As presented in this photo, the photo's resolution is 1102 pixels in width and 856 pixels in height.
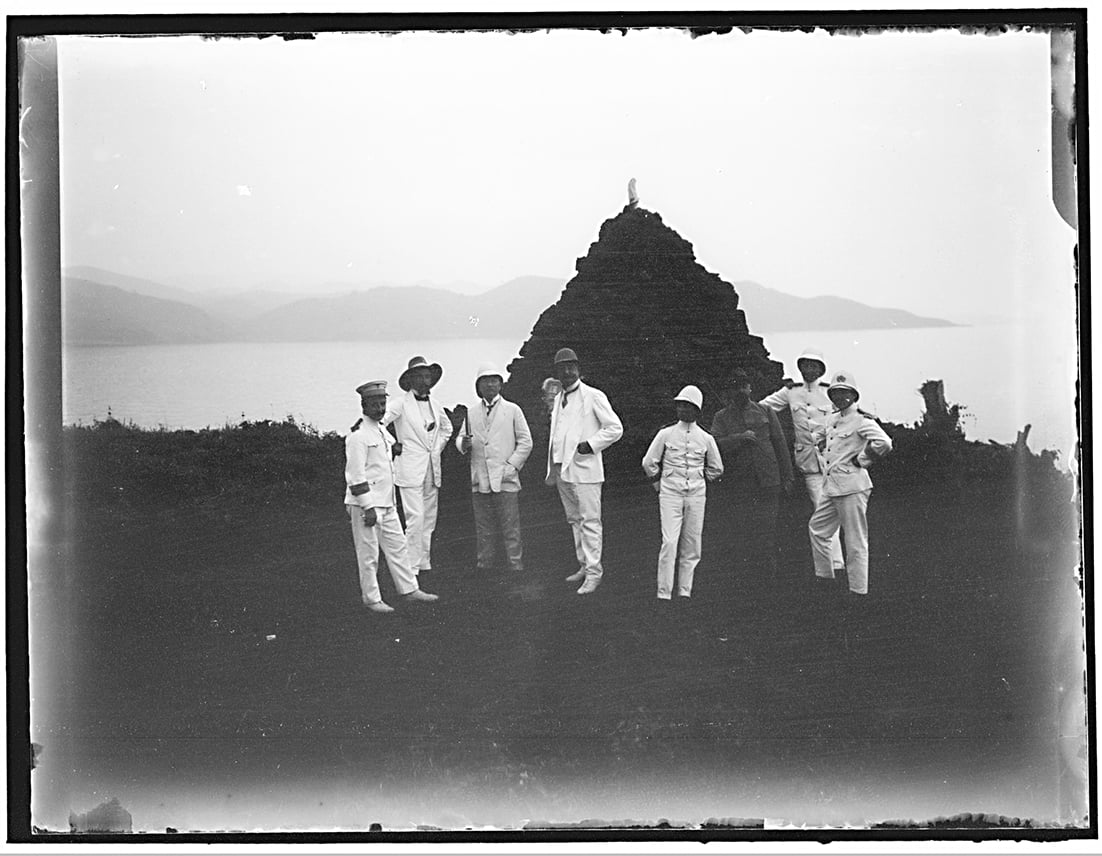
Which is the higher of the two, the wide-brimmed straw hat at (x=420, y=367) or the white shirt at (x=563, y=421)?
the wide-brimmed straw hat at (x=420, y=367)

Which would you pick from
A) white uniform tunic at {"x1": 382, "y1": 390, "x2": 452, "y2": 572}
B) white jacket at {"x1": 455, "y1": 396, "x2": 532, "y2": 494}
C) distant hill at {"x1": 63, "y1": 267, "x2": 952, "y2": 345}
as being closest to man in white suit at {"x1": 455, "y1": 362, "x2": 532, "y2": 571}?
white jacket at {"x1": 455, "y1": 396, "x2": 532, "y2": 494}

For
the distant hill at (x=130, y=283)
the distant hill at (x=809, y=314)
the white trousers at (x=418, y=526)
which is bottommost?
the white trousers at (x=418, y=526)

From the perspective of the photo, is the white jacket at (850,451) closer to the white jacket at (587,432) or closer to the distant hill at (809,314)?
the distant hill at (809,314)

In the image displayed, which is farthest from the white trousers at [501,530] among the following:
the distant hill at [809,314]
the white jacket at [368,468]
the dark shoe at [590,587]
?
the distant hill at [809,314]

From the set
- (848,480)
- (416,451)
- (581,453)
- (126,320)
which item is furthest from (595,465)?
(126,320)

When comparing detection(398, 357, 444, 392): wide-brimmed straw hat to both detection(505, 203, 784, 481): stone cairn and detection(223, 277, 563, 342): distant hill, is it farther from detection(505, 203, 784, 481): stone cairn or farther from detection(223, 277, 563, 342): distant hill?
detection(505, 203, 784, 481): stone cairn

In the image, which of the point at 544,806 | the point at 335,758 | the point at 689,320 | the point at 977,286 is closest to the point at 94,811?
the point at 335,758
